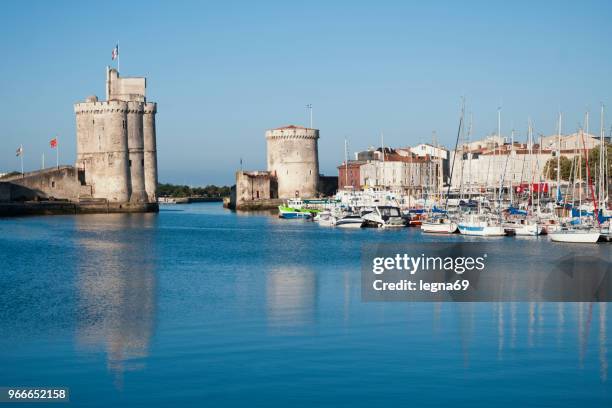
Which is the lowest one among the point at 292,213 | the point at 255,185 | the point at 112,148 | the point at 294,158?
the point at 292,213

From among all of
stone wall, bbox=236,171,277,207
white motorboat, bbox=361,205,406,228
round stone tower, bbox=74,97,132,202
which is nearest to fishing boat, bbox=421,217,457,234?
white motorboat, bbox=361,205,406,228

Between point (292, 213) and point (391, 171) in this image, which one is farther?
point (391, 171)

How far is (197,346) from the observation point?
11.9 metres

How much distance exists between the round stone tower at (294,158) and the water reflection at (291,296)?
38412 millimetres

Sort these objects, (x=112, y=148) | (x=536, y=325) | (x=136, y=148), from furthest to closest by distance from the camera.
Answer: (x=136, y=148)
(x=112, y=148)
(x=536, y=325)

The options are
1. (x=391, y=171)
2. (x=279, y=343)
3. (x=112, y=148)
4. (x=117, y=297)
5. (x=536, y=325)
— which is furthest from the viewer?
(x=391, y=171)

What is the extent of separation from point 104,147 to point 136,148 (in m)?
1.73

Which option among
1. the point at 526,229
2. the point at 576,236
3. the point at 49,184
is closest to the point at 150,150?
the point at 49,184

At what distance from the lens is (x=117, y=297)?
16688 mm

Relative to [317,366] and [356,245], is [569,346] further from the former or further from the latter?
[356,245]

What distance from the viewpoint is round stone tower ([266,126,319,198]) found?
60281 millimetres

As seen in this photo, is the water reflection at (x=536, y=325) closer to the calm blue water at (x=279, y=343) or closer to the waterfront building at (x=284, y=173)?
the calm blue water at (x=279, y=343)
